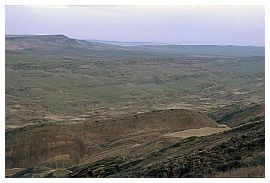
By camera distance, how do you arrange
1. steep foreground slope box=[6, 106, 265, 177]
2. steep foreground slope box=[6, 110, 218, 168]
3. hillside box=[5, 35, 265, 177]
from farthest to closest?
1. steep foreground slope box=[6, 110, 218, 168]
2. hillside box=[5, 35, 265, 177]
3. steep foreground slope box=[6, 106, 265, 177]

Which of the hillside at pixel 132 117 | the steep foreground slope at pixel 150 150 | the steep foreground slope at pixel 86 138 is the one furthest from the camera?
the steep foreground slope at pixel 86 138

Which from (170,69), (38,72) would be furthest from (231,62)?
(38,72)

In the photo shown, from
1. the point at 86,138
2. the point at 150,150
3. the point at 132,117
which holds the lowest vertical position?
the point at 86,138

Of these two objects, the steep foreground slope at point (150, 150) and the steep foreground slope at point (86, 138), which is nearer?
the steep foreground slope at point (150, 150)

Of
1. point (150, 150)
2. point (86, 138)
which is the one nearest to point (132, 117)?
point (86, 138)

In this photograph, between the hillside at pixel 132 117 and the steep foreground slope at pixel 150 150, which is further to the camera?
the hillside at pixel 132 117

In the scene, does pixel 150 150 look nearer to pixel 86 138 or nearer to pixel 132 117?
pixel 86 138

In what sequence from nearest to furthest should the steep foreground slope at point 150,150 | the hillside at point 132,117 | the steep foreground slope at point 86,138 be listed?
1. the steep foreground slope at point 150,150
2. the hillside at point 132,117
3. the steep foreground slope at point 86,138

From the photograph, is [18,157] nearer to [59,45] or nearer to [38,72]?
[38,72]
